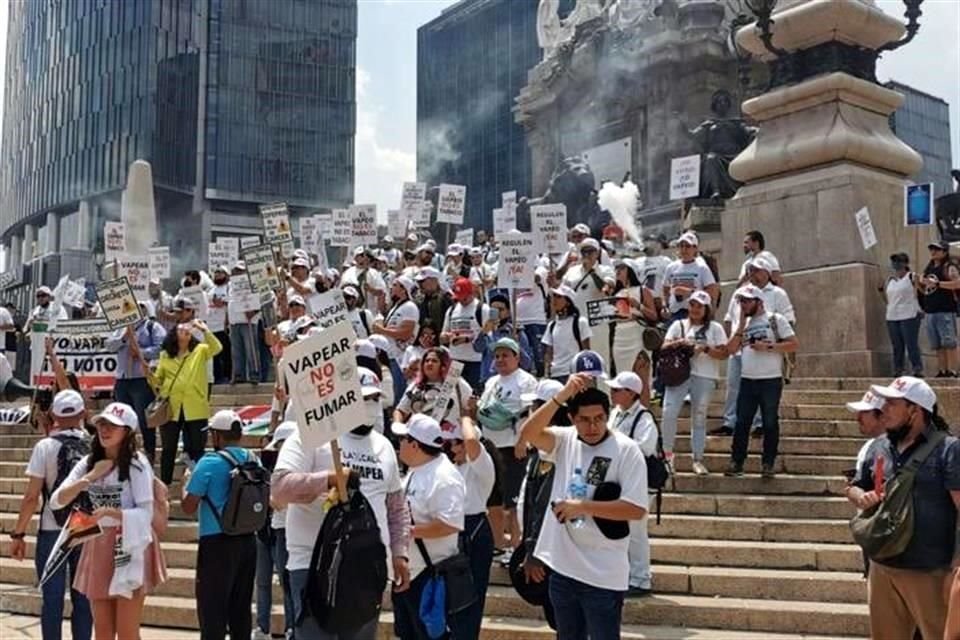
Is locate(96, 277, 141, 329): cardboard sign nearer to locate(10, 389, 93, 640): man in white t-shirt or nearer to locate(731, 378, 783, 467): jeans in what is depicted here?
locate(10, 389, 93, 640): man in white t-shirt

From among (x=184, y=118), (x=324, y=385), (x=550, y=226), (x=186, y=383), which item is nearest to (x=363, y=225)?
(x=550, y=226)

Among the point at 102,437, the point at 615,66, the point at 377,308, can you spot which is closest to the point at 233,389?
the point at 377,308

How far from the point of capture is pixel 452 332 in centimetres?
1125

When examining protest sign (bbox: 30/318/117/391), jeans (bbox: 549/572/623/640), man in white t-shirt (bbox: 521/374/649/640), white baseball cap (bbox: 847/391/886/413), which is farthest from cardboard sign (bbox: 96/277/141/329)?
white baseball cap (bbox: 847/391/886/413)

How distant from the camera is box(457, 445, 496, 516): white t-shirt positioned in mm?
6742

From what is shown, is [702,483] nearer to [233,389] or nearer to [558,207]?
[558,207]

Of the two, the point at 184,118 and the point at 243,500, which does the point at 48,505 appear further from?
the point at 184,118

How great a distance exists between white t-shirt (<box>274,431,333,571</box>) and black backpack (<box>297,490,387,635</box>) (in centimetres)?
18

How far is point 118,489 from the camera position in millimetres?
6227

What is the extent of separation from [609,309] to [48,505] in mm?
5866

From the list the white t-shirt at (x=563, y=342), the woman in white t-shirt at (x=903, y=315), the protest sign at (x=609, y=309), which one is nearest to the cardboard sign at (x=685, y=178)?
the woman in white t-shirt at (x=903, y=315)

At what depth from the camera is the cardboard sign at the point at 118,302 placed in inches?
472

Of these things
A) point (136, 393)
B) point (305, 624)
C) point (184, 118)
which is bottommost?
point (305, 624)

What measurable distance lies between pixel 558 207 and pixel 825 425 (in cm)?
584
